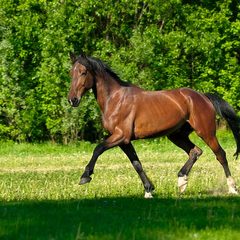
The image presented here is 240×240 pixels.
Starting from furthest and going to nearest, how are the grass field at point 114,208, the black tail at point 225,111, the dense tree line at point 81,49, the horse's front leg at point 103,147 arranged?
1. the dense tree line at point 81,49
2. the black tail at point 225,111
3. the horse's front leg at point 103,147
4. the grass field at point 114,208

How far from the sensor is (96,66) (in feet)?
42.6

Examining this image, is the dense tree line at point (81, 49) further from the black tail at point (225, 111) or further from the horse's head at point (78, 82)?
the horse's head at point (78, 82)

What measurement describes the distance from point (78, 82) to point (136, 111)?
120 cm

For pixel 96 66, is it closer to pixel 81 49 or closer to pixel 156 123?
pixel 156 123

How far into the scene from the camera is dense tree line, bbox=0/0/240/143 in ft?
107

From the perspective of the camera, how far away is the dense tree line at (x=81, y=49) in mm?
32594

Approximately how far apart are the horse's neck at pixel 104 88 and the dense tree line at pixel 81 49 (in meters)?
19.0

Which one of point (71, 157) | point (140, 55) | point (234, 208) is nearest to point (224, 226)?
point (234, 208)

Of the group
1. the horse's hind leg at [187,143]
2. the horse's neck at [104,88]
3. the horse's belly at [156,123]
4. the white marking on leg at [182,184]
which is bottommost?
the white marking on leg at [182,184]

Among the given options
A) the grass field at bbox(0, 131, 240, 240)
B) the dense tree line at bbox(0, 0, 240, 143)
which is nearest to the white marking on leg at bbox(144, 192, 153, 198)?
the grass field at bbox(0, 131, 240, 240)

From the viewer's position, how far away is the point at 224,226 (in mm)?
7832

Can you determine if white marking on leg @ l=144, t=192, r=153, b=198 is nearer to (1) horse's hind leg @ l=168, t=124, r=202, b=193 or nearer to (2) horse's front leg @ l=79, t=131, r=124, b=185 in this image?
(2) horse's front leg @ l=79, t=131, r=124, b=185

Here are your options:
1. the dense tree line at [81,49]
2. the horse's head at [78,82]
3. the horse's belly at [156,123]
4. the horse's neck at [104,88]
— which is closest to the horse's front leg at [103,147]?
the horse's belly at [156,123]

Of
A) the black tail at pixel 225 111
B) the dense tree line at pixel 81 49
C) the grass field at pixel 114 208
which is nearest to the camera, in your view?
the grass field at pixel 114 208
